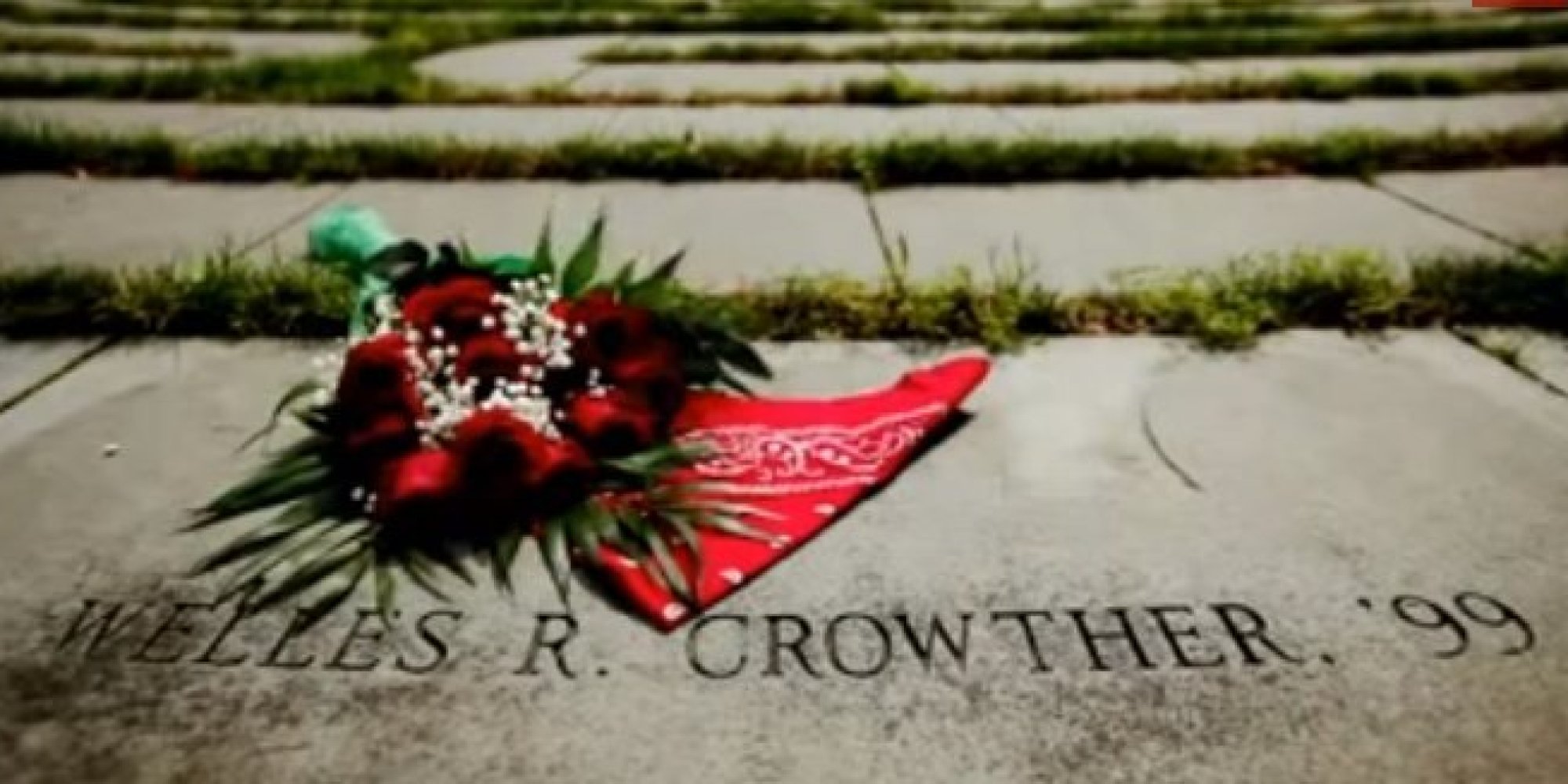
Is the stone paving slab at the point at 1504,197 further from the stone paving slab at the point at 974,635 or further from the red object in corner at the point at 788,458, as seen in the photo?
the red object in corner at the point at 788,458

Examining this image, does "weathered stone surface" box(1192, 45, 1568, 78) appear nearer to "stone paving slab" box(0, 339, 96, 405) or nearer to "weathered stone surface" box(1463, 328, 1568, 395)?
"weathered stone surface" box(1463, 328, 1568, 395)

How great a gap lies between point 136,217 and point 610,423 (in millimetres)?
2162

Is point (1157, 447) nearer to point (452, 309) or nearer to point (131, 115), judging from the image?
point (452, 309)

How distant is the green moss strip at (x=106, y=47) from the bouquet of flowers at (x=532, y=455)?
16.3 feet

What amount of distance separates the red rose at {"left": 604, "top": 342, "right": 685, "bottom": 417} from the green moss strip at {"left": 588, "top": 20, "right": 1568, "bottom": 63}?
14.4ft

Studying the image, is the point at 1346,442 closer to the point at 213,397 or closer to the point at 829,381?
the point at 829,381

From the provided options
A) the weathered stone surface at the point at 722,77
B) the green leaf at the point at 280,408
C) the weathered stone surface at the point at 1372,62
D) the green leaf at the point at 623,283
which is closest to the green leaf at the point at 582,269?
the green leaf at the point at 623,283

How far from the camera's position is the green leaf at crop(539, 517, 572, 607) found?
183cm

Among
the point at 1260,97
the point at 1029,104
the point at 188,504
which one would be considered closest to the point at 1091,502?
the point at 188,504

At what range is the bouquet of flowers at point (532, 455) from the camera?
1.88 metres

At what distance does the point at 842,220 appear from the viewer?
3.54 m

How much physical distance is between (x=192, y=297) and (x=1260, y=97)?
13.1ft

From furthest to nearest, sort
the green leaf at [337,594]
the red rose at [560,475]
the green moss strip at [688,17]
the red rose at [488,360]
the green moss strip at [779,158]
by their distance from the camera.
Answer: the green moss strip at [688,17] → the green moss strip at [779,158] → the red rose at [488,360] → the red rose at [560,475] → the green leaf at [337,594]

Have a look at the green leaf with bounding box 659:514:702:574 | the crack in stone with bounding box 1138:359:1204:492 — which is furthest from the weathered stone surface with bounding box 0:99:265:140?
the crack in stone with bounding box 1138:359:1204:492
